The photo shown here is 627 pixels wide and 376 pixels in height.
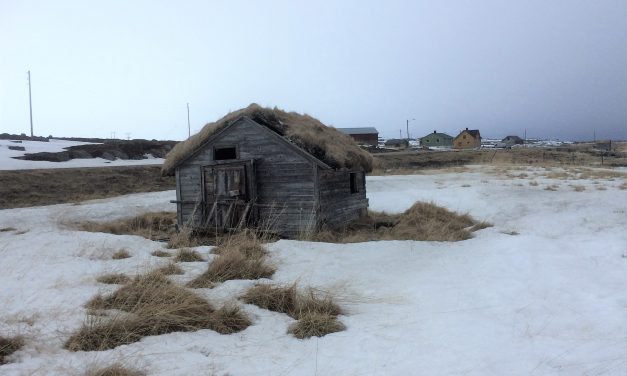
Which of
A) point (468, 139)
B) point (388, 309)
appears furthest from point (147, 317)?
point (468, 139)

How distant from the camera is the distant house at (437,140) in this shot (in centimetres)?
12038

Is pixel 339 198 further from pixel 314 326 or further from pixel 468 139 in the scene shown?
pixel 468 139

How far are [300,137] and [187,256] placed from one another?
6.80m

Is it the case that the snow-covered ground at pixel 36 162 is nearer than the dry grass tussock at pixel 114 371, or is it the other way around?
the dry grass tussock at pixel 114 371

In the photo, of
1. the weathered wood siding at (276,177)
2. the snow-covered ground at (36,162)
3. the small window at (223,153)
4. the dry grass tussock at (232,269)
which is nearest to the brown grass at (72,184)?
the snow-covered ground at (36,162)

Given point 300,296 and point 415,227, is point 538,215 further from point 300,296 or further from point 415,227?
point 300,296

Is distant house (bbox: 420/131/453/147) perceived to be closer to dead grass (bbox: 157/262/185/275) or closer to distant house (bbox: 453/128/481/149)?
distant house (bbox: 453/128/481/149)

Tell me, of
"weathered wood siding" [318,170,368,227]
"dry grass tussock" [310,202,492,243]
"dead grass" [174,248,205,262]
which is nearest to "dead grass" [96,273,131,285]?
"dead grass" [174,248,205,262]

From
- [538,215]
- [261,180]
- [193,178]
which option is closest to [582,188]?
[538,215]

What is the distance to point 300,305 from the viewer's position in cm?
518

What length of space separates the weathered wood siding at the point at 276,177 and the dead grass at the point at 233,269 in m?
5.72

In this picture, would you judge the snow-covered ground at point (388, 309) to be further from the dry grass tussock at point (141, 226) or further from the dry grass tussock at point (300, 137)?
the dry grass tussock at point (141, 226)

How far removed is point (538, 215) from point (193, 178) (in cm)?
1261

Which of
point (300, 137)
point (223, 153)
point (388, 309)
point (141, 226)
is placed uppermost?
point (300, 137)
